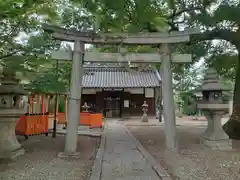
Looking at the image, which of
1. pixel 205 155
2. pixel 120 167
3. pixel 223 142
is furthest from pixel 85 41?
pixel 223 142

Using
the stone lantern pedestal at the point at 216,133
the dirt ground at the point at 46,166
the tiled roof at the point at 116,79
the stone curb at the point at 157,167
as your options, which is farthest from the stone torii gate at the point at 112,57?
the tiled roof at the point at 116,79

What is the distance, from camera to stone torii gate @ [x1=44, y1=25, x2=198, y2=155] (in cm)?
803

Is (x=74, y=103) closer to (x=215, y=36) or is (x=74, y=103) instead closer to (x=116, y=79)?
(x=215, y=36)

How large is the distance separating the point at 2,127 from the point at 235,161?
6428mm

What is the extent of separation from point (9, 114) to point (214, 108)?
6.64 metres

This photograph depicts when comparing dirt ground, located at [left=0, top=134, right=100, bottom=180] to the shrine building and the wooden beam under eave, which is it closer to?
the wooden beam under eave

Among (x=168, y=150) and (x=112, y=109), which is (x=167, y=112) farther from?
(x=112, y=109)

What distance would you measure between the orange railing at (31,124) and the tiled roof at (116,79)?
510 inches

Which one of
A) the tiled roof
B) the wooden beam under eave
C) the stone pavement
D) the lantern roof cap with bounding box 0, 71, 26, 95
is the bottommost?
the stone pavement

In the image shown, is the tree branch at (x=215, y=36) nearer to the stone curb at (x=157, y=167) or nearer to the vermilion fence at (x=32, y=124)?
the stone curb at (x=157, y=167)

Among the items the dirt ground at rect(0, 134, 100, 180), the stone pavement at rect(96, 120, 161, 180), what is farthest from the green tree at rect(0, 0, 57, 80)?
the stone pavement at rect(96, 120, 161, 180)

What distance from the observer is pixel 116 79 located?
26922 millimetres

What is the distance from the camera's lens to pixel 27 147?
363 inches

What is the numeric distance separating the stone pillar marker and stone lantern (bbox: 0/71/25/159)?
4.60ft
